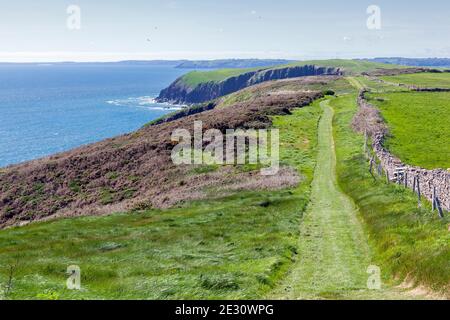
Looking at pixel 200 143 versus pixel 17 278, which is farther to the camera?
pixel 200 143

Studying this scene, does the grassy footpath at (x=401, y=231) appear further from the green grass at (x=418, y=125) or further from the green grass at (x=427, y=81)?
the green grass at (x=427, y=81)

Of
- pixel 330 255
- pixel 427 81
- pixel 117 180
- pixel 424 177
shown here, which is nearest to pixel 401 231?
pixel 330 255

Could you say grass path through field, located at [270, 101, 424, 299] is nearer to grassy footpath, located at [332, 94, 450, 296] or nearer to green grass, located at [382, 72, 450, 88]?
grassy footpath, located at [332, 94, 450, 296]

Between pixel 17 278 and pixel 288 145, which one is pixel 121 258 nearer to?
pixel 17 278

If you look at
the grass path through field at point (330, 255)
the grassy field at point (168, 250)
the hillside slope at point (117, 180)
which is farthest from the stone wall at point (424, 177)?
the hillside slope at point (117, 180)

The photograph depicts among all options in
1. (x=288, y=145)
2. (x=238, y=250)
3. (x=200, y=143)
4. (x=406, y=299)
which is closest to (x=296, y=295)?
(x=406, y=299)

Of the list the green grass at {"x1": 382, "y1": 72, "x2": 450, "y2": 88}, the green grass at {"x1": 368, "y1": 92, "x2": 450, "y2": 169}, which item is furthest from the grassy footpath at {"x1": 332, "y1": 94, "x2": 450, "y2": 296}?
the green grass at {"x1": 382, "y1": 72, "x2": 450, "y2": 88}

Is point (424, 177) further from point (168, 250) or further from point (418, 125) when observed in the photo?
point (418, 125)
